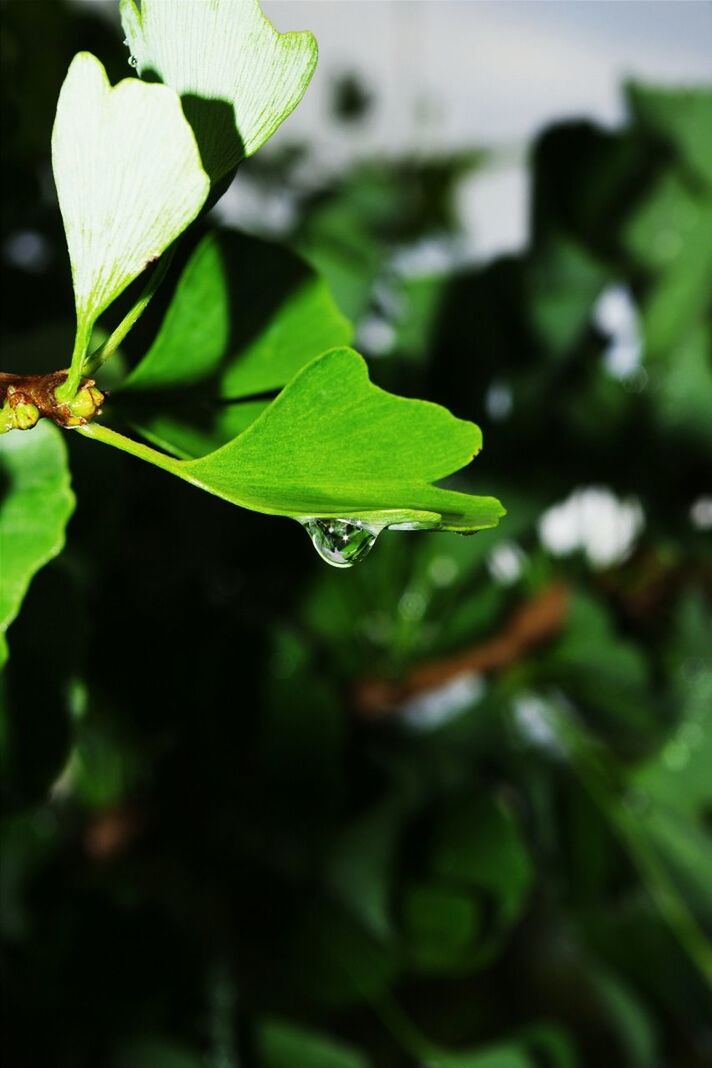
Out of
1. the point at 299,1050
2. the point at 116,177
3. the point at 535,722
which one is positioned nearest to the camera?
the point at 116,177

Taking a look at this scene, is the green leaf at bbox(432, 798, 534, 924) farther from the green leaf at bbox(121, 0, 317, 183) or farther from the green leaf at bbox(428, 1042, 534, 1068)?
the green leaf at bbox(121, 0, 317, 183)

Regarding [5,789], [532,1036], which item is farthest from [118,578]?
[532,1036]

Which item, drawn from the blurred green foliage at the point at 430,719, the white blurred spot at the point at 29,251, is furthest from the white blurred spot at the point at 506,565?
the white blurred spot at the point at 29,251

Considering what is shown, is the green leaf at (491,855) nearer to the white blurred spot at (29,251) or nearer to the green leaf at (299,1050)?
the green leaf at (299,1050)

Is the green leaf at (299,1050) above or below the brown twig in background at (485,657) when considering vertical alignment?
below

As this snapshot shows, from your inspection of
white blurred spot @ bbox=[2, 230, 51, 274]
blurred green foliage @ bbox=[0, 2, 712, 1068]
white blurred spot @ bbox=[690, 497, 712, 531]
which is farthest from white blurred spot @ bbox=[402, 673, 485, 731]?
white blurred spot @ bbox=[2, 230, 51, 274]

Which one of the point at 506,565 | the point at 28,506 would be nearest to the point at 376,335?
the point at 506,565

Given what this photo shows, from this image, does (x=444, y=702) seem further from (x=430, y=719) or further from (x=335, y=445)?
(x=335, y=445)

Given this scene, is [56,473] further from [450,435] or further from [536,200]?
[536,200]
